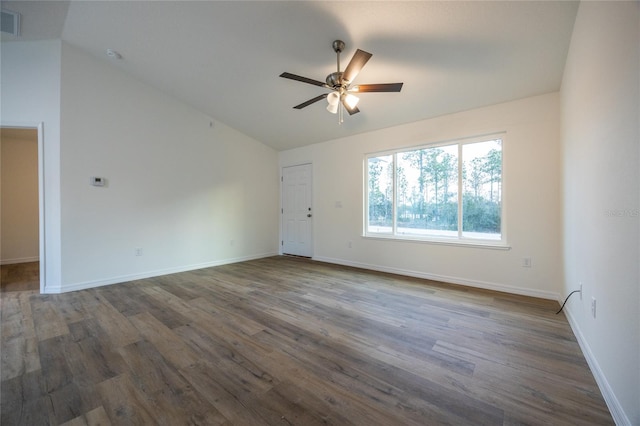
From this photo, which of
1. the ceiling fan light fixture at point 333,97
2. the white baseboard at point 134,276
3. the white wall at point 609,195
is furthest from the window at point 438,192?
the white baseboard at point 134,276

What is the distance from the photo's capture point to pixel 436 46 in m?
2.62

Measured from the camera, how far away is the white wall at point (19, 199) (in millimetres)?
5141

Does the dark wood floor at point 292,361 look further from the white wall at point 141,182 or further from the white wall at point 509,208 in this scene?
the white wall at point 141,182

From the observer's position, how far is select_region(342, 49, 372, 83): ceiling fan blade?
2.14 m

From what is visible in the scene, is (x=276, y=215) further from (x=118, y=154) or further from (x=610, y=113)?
(x=610, y=113)

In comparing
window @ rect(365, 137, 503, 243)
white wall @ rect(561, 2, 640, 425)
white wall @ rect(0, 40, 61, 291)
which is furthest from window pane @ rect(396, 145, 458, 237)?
white wall @ rect(0, 40, 61, 291)

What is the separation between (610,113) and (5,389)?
409 cm

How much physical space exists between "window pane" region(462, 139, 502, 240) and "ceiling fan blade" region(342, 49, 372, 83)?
2.29m

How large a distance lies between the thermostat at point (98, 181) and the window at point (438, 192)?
425cm

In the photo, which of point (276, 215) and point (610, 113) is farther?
point (276, 215)

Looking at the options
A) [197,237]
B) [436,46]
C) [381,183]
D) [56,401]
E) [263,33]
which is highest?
[263,33]

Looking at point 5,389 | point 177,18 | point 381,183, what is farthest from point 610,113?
point 5,389

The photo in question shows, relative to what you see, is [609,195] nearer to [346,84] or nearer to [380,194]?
[346,84]

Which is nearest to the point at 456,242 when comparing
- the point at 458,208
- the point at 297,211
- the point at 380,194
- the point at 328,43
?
the point at 458,208
